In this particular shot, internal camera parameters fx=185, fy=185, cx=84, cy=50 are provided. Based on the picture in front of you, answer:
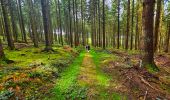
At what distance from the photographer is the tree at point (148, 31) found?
41.3 ft

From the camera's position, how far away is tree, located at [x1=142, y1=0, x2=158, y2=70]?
12586 millimetres

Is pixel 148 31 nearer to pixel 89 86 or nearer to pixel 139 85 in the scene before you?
pixel 139 85

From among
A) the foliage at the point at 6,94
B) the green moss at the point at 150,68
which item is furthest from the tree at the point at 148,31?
the foliage at the point at 6,94

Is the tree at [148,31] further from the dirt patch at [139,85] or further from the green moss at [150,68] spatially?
the dirt patch at [139,85]

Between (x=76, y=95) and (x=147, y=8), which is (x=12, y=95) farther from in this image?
(x=147, y=8)

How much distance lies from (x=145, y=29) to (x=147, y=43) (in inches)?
38.9

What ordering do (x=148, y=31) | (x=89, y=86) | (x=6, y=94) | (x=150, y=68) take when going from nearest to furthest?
1. (x=6, y=94)
2. (x=89, y=86)
3. (x=148, y=31)
4. (x=150, y=68)

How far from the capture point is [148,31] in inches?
504

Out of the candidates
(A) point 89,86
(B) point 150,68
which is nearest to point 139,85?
(A) point 89,86

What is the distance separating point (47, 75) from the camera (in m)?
11.4

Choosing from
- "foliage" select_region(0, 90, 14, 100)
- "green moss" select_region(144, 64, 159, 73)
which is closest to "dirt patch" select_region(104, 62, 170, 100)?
"green moss" select_region(144, 64, 159, 73)

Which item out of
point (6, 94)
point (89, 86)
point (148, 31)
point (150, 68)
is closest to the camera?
point (6, 94)

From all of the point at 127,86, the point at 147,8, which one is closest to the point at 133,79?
the point at 127,86

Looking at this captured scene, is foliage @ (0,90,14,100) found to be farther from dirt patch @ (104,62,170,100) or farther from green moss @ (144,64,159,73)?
green moss @ (144,64,159,73)
